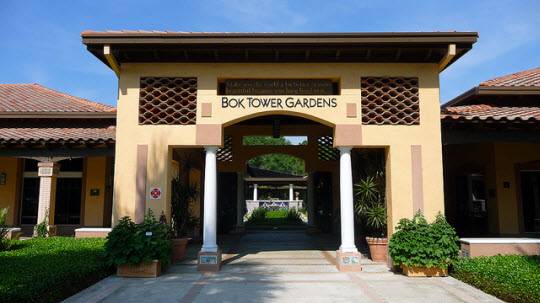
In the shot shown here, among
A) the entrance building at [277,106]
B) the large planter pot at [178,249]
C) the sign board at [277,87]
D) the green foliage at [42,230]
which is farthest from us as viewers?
the green foliage at [42,230]

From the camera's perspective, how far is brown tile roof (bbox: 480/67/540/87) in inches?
492

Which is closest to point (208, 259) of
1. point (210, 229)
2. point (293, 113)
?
point (210, 229)

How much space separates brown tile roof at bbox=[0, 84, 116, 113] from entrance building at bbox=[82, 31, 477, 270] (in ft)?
17.9

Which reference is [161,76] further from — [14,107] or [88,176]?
[14,107]

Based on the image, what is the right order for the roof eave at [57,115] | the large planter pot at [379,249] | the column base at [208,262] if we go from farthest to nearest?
the roof eave at [57,115]
the large planter pot at [379,249]
the column base at [208,262]

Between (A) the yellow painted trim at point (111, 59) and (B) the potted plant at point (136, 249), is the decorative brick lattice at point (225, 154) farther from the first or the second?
(B) the potted plant at point (136, 249)

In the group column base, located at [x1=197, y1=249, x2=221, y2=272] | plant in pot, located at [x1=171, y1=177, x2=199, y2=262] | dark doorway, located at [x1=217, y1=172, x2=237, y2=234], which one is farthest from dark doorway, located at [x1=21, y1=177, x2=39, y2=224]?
column base, located at [x1=197, y1=249, x2=221, y2=272]

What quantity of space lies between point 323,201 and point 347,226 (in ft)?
26.9

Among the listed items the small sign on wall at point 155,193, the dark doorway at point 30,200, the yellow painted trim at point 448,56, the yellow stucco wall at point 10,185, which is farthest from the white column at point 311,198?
the yellow stucco wall at point 10,185

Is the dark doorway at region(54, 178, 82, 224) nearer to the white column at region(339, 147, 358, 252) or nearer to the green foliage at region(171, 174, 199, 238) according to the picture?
the green foliage at region(171, 174, 199, 238)

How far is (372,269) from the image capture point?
9320 mm

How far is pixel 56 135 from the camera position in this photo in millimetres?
12719

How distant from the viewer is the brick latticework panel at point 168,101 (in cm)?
954

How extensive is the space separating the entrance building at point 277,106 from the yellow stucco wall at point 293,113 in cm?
2
